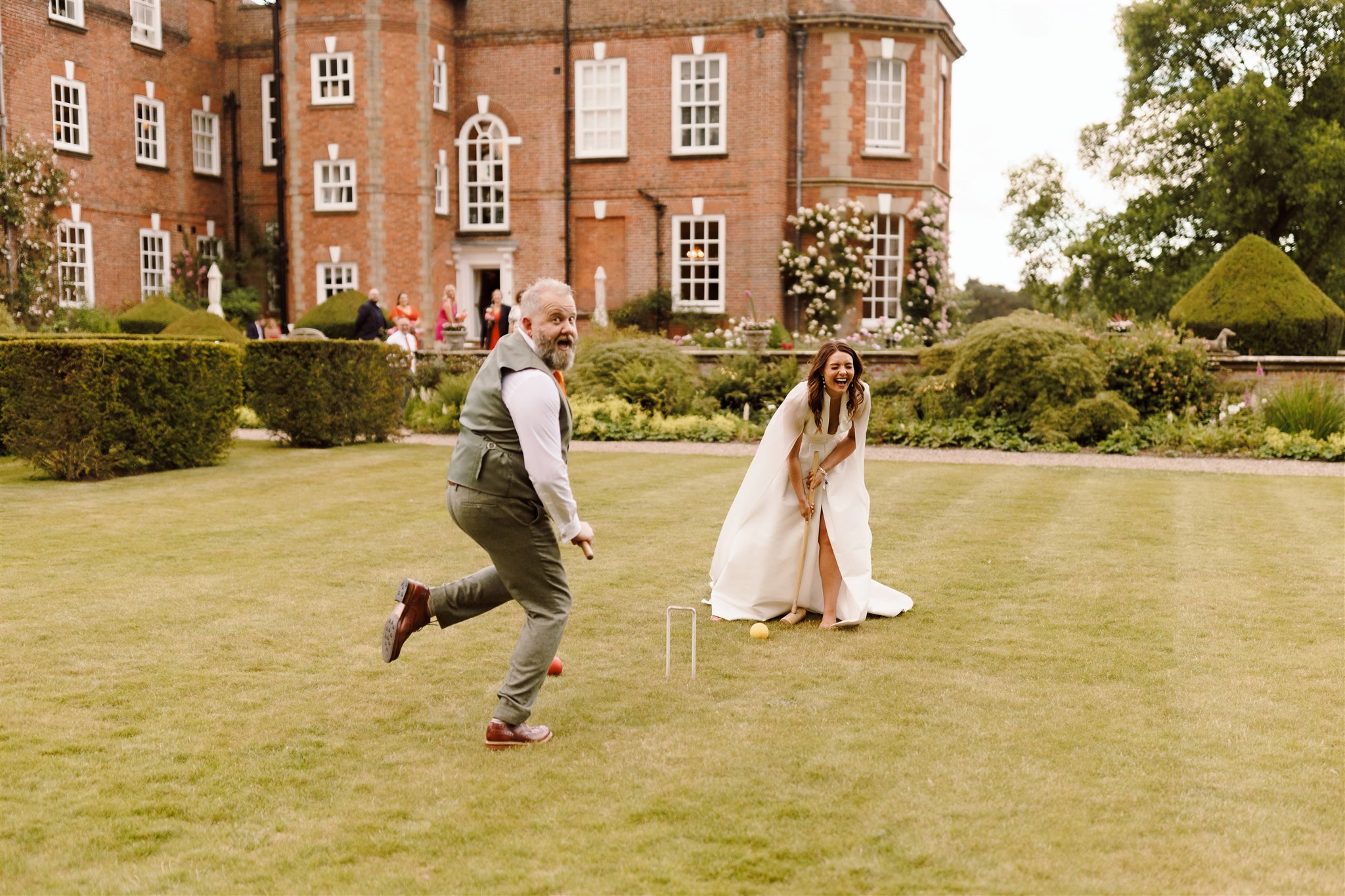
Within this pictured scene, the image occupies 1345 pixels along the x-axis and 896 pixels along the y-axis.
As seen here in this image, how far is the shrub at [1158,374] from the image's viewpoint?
17.0 meters

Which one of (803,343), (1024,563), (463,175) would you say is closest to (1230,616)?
(1024,563)

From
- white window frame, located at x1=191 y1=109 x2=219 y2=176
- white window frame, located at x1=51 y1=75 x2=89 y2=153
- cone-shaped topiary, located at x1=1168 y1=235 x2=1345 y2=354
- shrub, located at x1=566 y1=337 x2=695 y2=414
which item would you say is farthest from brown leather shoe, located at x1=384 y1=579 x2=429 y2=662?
white window frame, located at x1=191 y1=109 x2=219 y2=176

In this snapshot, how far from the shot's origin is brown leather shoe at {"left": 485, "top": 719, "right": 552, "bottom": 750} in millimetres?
4875

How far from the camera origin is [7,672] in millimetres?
5781

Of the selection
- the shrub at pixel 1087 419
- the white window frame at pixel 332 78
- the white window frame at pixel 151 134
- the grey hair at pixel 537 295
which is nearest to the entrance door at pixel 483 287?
the white window frame at pixel 332 78

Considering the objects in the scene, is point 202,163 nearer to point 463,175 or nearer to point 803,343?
point 463,175

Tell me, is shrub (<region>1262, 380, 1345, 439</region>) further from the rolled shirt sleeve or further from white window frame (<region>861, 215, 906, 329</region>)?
the rolled shirt sleeve

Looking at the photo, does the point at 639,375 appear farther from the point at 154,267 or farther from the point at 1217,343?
the point at 154,267

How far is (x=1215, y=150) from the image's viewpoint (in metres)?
35.6

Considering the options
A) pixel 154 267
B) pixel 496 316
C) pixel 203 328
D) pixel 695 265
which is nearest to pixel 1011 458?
pixel 496 316

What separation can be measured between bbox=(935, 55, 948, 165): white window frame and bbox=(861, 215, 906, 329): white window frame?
84.3 inches

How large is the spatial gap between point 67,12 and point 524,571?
27600 mm

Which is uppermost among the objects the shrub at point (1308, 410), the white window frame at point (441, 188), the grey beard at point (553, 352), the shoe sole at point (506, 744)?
the white window frame at point (441, 188)

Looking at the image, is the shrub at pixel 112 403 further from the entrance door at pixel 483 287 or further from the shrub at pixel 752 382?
the entrance door at pixel 483 287
